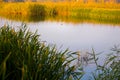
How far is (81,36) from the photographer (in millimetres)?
17922

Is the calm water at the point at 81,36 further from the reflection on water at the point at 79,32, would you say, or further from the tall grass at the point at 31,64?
the tall grass at the point at 31,64

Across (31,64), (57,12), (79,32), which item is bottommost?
(57,12)

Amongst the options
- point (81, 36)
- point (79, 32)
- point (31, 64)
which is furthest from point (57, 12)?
point (31, 64)

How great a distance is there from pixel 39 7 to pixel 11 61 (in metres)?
27.0

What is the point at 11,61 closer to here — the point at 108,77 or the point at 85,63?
the point at 108,77

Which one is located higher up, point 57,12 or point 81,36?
point 81,36

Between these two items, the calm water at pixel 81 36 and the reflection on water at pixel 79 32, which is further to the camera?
the reflection on water at pixel 79 32

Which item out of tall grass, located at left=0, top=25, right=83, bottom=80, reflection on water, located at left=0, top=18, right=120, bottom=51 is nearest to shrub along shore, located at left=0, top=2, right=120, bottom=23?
reflection on water, located at left=0, top=18, right=120, bottom=51

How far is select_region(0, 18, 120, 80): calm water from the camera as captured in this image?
1380 centimetres

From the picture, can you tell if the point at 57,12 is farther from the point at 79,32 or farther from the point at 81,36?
the point at 81,36

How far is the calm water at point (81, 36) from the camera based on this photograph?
45.3 feet

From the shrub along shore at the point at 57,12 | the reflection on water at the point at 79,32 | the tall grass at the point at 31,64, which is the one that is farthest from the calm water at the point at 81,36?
the shrub along shore at the point at 57,12

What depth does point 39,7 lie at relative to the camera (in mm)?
31062

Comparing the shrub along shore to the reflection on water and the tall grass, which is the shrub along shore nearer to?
the reflection on water
